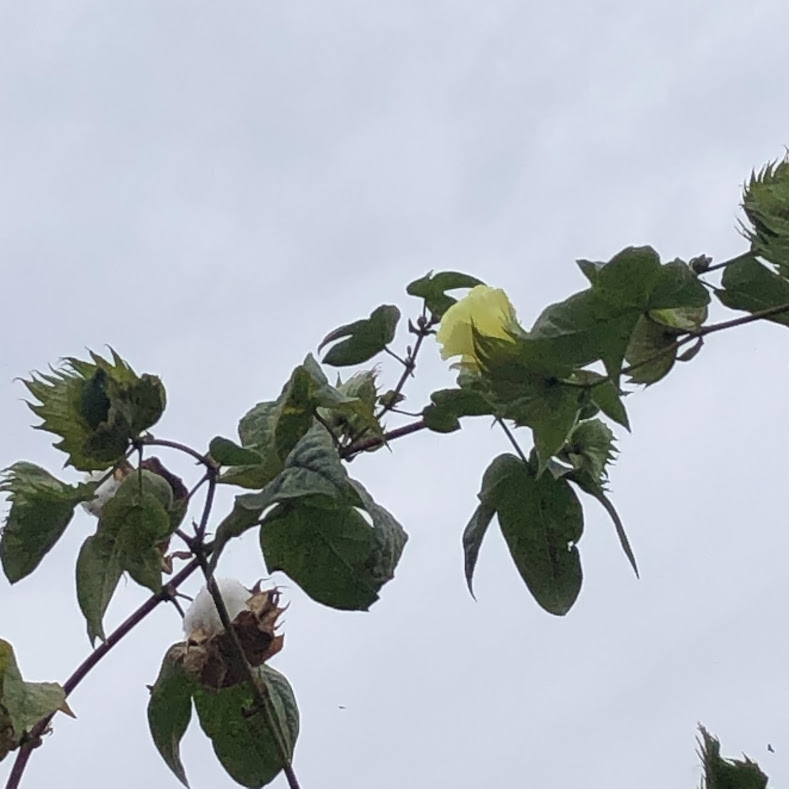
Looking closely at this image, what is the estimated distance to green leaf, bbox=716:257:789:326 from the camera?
0.54 m

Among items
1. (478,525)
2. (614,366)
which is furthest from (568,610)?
(614,366)

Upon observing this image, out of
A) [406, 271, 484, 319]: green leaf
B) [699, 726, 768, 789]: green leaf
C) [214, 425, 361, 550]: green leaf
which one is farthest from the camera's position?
[406, 271, 484, 319]: green leaf

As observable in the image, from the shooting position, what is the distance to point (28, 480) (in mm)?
632

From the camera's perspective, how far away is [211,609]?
23.8 inches

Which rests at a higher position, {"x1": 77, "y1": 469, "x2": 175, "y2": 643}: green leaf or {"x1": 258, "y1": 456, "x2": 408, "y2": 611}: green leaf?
{"x1": 77, "y1": 469, "x2": 175, "y2": 643}: green leaf

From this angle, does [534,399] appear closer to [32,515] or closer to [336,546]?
[336,546]

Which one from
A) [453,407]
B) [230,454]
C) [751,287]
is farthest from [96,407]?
[751,287]

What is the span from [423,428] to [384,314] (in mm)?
82

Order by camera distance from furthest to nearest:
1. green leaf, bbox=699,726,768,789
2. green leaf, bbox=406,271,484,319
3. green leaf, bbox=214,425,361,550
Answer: green leaf, bbox=406,271,484,319 < green leaf, bbox=214,425,361,550 < green leaf, bbox=699,726,768,789

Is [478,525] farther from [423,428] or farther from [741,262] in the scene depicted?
[741,262]

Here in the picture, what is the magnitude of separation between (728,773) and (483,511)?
8.5 inches

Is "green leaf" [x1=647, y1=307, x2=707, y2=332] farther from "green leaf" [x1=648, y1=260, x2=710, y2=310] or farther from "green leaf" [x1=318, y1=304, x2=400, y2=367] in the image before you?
"green leaf" [x1=318, y1=304, x2=400, y2=367]

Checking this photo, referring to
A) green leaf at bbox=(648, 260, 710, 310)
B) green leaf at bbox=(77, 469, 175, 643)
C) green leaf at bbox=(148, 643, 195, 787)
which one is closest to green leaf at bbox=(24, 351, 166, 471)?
green leaf at bbox=(77, 469, 175, 643)

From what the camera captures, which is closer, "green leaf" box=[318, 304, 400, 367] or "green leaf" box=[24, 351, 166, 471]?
"green leaf" box=[24, 351, 166, 471]
